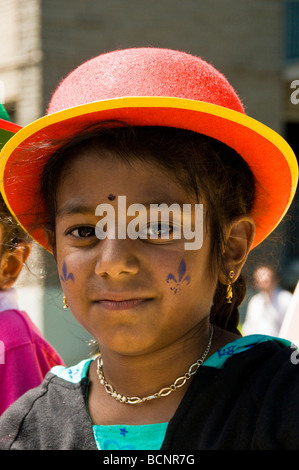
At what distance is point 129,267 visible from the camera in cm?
137

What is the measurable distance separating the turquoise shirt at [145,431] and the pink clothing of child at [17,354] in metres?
0.49

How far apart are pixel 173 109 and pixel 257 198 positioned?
0.42 metres

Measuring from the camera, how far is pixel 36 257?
2.22 metres

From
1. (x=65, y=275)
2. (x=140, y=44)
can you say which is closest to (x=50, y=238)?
(x=65, y=275)

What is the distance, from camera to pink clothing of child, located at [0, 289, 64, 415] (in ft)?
6.43

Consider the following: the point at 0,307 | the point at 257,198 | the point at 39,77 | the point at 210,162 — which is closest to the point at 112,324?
the point at 210,162

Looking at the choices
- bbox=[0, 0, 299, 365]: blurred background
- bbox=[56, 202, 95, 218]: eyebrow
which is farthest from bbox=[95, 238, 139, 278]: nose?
bbox=[0, 0, 299, 365]: blurred background

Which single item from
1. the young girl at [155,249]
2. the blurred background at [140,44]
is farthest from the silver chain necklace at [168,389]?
the blurred background at [140,44]

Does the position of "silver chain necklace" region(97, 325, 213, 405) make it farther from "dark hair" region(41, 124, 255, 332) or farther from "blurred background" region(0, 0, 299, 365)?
"blurred background" region(0, 0, 299, 365)

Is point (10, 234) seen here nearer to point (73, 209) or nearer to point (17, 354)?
point (17, 354)

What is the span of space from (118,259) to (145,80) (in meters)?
0.40

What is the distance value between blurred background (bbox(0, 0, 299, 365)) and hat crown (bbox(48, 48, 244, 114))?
16.7ft

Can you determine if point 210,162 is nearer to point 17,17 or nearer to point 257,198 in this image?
point 257,198

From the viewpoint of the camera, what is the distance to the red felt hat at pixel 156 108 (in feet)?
4.61
